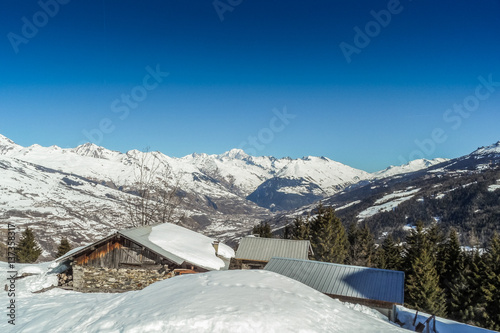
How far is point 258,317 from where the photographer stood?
8.09 meters

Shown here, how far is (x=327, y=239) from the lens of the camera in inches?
1987

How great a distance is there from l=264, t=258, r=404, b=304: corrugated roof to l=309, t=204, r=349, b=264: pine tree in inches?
965

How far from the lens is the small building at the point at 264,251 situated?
38688 millimetres

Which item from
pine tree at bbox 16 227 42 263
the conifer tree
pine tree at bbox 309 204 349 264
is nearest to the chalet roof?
the conifer tree

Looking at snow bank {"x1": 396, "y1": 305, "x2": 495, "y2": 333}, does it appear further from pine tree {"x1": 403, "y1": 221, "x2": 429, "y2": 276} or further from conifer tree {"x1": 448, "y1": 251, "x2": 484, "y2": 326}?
pine tree {"x1": 403, "y1": 221, "x2": 429, "y2": 276}

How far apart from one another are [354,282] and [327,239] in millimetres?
27666

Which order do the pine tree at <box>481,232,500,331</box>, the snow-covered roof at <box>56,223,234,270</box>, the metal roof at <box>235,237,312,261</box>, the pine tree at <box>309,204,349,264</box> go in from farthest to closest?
the pine tree at <box>309,204,349,264</box> < the metal roof at <box>235,237,312,261</box> < the pine tree at <box>481,232,500,331</box> < the snow-covered roof at <box>56,223,234,270</box>

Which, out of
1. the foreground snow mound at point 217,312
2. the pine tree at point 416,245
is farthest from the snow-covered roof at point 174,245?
the pine tree at point 416,245

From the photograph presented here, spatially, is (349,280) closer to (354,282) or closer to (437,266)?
(354,282)

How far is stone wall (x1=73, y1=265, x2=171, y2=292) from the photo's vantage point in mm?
21672

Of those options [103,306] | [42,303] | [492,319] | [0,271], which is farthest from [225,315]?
[492,319]

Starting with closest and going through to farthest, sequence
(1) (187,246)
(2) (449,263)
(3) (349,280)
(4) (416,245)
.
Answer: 1. (3) (349,280)
2. (1) (187,246)
3. (2) (449,263)
4. (4) (416,245)

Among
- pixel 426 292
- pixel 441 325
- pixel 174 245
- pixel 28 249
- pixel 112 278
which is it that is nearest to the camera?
pixel 441 325

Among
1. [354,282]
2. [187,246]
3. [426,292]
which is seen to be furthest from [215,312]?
[426,292]
